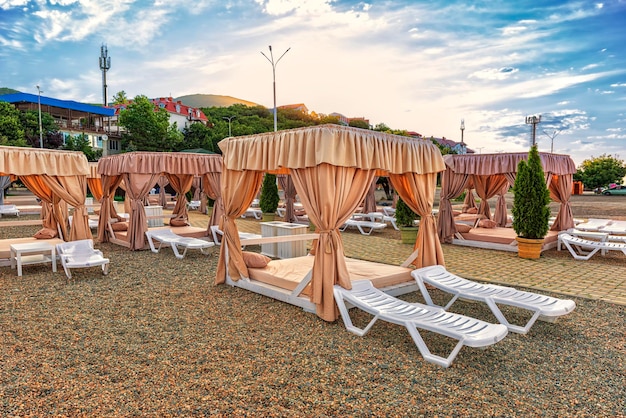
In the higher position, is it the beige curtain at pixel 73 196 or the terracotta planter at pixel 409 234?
the beige curtain at pixel 73 196

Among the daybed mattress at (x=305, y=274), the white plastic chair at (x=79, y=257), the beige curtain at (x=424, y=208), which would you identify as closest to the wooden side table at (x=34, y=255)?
the white plastic chair at (x=79, y=257)

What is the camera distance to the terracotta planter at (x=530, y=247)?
968cm

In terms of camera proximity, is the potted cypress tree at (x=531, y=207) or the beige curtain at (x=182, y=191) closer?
the potted cypress tree at (x=531, y=207)

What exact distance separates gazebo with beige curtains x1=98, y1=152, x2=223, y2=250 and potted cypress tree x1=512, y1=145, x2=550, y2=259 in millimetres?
8119

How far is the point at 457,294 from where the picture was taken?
560 centimetres

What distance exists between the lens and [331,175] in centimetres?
543

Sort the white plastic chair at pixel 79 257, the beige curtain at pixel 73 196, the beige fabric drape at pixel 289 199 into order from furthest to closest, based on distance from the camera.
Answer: the beige fabric drape at pixel 289 199 → the beige curtain at pixel 73 196 → the white plastic chair at pixel 79 257

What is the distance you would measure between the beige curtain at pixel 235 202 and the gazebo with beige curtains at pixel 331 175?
17 mm

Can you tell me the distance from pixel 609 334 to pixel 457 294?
1736 mm

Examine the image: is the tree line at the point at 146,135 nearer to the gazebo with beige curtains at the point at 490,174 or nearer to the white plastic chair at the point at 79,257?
the gazebo with beige curtains at the point at 490,174

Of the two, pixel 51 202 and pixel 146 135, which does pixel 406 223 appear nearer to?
pixel 51 202

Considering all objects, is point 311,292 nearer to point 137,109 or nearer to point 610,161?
point 137,109

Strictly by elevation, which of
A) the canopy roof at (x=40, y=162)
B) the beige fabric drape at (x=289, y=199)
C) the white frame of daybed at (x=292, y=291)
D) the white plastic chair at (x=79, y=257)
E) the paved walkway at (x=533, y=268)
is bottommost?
the paved walkway at (x=533, y=268)

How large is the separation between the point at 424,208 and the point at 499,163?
20.1ft
